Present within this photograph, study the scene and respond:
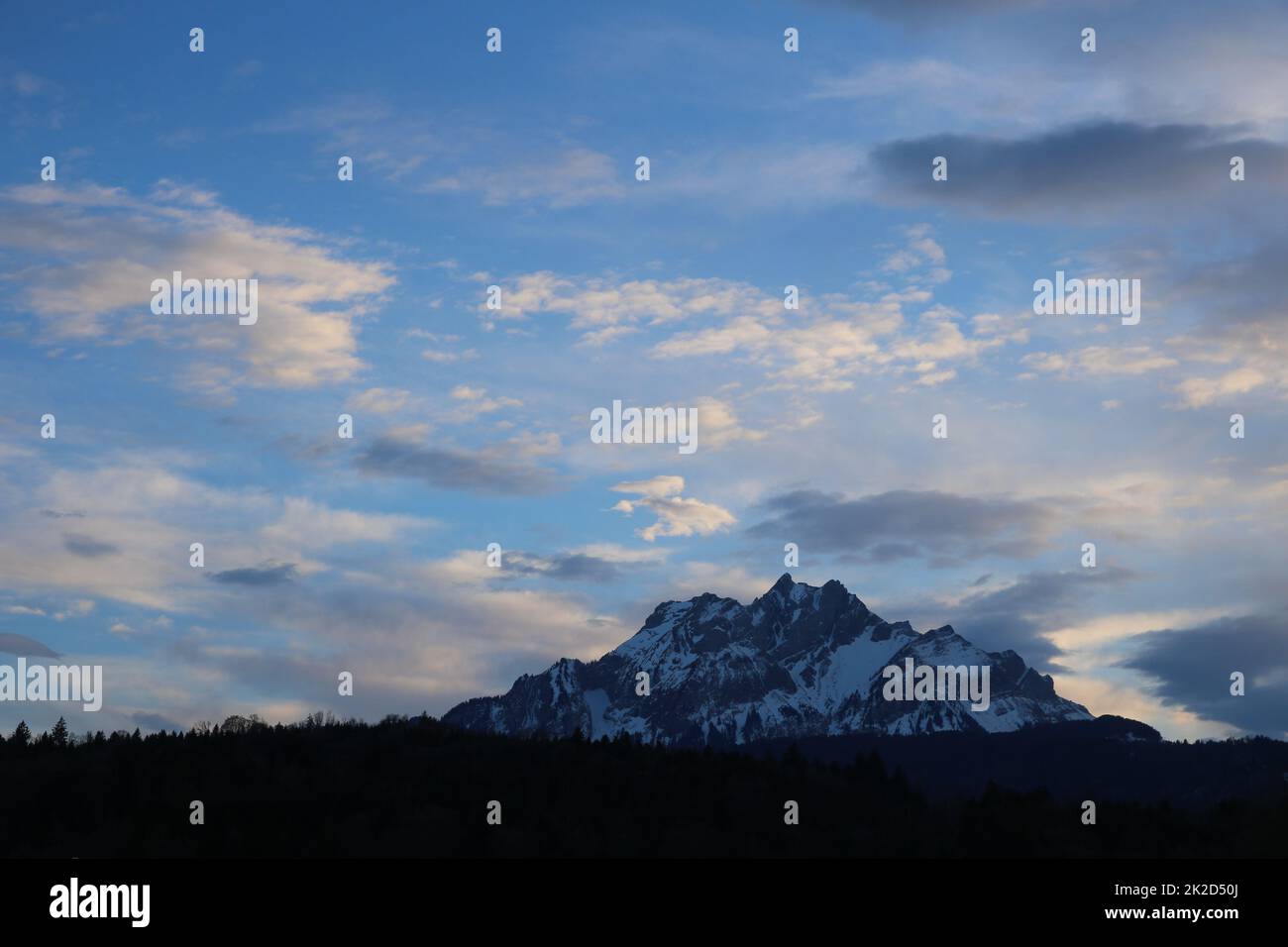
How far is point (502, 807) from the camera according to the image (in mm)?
116438

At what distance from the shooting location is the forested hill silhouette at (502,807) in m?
106

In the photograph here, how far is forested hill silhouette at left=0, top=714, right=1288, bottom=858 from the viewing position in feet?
347
